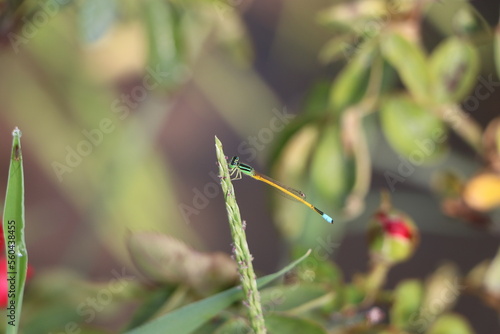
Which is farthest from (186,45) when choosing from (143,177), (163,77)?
(143,177)

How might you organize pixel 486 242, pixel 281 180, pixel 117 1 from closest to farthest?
pixel 117 1 < pixel 281 180 < pixel 486 242

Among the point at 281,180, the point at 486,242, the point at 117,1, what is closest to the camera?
the point at 117,1

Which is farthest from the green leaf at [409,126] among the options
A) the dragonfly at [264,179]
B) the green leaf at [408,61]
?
the dragonfly at [264,179]

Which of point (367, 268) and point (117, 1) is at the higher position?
point (117, 1)

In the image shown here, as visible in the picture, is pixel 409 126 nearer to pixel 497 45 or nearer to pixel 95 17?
pixel 497 45

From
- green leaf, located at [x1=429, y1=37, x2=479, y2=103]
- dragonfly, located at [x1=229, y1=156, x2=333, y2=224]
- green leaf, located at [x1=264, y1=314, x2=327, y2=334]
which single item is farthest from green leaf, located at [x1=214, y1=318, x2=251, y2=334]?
green leaf, located at [x1=429, y1=37, x2=479, y2=103]

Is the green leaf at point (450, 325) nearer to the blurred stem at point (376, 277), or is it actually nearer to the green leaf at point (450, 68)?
the blurred stem at point (376, 277)

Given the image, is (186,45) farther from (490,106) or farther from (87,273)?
(490,106)
